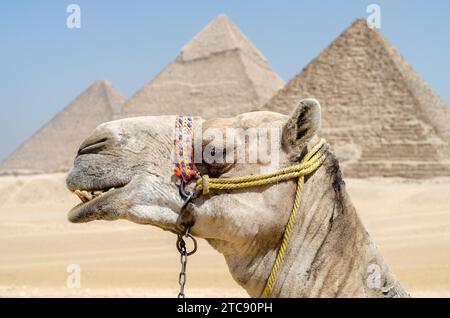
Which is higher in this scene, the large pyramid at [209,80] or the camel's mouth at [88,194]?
the large pyramid at [209,80]

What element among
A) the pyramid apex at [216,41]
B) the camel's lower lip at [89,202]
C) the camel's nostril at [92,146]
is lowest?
the camel's lower lip at [89,202]

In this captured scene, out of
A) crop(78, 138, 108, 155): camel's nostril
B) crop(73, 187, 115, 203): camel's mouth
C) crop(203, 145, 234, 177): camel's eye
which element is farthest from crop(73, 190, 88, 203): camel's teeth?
crop(203, 145, 234, 177): camel's eye

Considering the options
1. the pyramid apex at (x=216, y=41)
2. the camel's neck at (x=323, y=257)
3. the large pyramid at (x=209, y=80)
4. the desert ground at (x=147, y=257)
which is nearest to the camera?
the camel's neck at (x=323, y=257)

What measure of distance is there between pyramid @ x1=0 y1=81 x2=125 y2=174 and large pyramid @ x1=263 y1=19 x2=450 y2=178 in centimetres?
6791

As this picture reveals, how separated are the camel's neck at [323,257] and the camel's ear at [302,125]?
145mm

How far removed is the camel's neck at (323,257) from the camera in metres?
2.56

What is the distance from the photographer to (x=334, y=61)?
341 feet

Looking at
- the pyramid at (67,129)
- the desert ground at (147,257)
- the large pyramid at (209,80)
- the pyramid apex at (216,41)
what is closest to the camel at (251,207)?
the desert ground at (147,257)

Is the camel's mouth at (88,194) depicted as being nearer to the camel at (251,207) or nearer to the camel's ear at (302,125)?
the camel at (251,207)

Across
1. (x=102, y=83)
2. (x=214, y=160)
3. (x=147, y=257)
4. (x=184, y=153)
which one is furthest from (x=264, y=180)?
(x=102, y=83)

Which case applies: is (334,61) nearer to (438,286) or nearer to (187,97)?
(187,97)

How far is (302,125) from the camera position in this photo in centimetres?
258
